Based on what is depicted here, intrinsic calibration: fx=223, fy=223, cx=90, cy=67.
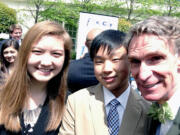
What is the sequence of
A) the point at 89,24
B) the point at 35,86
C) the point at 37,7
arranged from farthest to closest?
1. the point at 37,7
2. the point at 89,24
3. the point at 35,86

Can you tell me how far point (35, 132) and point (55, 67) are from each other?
62 cm

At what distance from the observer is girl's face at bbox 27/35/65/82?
6.60ft

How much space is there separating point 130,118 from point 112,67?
0.48m

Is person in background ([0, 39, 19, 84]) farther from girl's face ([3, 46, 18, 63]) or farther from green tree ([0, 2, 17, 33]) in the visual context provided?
green tree ([0, 2, 17, 33])

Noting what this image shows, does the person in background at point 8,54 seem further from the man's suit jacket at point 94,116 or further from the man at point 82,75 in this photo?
the man's suit jacket at point 94,116

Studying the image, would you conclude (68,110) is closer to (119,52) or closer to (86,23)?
(119,52)

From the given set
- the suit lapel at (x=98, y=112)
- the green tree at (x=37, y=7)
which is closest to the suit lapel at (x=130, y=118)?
the suit lapel at (x=98, y=112)

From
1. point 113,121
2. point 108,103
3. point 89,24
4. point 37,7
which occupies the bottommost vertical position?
point 113,121

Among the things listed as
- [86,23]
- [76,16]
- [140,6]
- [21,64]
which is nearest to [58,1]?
[76,16]

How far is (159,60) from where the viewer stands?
1457 mm

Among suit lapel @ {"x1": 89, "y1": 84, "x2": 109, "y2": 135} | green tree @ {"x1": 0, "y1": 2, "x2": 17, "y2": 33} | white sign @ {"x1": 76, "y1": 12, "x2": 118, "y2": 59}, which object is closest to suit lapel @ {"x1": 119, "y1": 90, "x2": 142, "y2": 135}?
suit lapel @ {"x1": 89, "y1": 84, "x2": 109, "y2": 135}

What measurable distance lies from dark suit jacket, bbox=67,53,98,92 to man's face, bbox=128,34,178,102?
1.39m

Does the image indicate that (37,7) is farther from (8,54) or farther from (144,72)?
(144,72)

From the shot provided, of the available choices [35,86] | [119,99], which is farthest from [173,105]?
[35,86]
